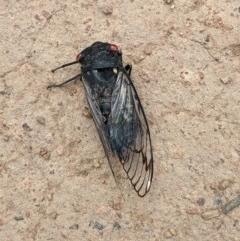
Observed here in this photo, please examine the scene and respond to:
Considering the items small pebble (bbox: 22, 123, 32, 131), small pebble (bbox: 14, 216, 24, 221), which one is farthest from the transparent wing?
small pebble (bbox: 14, 216, 24, 221)

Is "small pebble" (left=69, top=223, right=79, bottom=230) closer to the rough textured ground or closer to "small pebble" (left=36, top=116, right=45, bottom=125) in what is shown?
the rough textured ground

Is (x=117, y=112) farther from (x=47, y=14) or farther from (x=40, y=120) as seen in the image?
(x=47, y=14)

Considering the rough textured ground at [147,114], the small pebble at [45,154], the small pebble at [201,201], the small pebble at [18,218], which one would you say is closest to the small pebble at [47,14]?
the rough textured ground at [147,114]

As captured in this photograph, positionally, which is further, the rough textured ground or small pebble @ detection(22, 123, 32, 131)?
small pebble @ detection(22, 123, 32, 131)

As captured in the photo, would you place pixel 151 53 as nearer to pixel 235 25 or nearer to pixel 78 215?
pixel 235 25

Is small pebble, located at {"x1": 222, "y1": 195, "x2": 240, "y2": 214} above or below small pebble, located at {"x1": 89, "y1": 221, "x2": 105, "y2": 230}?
above

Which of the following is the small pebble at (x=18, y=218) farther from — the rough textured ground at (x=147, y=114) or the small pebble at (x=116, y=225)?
the small pebble at (x=116, y=225)

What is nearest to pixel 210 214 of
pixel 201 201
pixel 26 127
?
pixel 201 201
